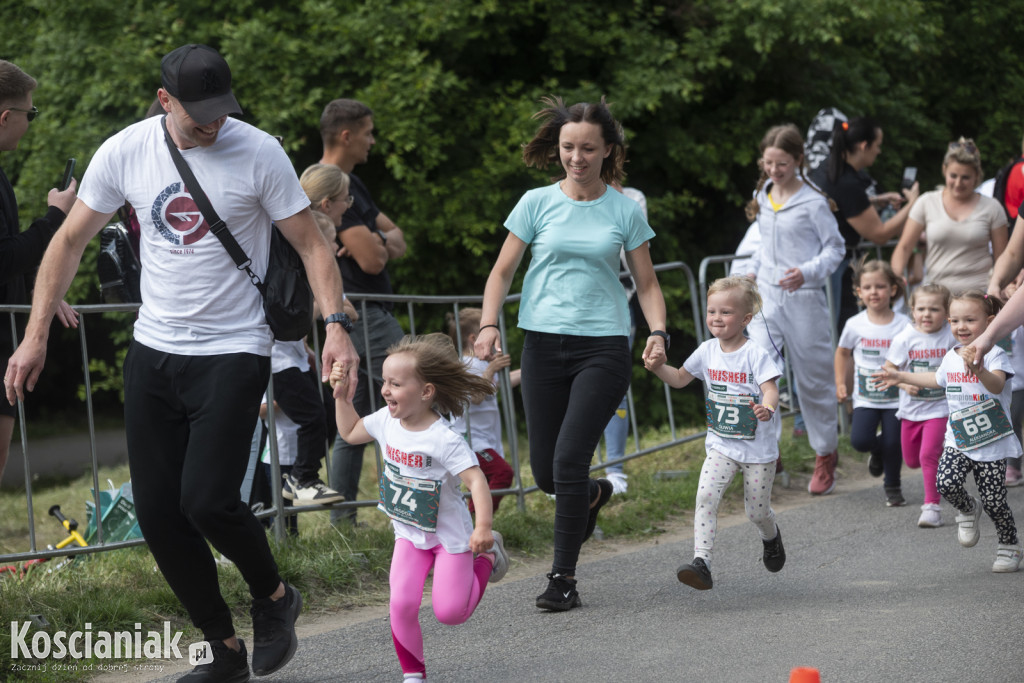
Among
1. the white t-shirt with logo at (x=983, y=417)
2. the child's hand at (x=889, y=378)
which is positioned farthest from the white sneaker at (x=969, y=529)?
the child's hand at (x=889, y=378)

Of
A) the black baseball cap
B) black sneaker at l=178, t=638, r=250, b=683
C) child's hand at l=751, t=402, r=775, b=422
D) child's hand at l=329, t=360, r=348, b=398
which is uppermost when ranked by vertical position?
the black baseball cap

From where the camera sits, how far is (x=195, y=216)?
409 centimetres

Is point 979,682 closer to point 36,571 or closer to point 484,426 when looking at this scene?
point 484,426

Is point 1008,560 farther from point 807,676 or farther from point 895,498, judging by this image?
point 807,676

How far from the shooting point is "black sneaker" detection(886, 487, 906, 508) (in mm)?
7219

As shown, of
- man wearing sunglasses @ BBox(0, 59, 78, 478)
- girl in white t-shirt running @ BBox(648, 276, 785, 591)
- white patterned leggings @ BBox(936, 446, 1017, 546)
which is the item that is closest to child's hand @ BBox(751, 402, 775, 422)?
girl in white t-shirt running @ BBox(648, 276, 785, 591)

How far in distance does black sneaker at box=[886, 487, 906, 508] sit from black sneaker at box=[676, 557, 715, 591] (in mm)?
2366

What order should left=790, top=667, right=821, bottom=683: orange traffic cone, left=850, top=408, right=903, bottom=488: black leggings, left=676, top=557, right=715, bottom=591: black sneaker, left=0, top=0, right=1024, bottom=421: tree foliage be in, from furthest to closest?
left=0, top=0, right=1024, bottom=421: tree foliage, left=850, top=408, right=903, bottom=488: black leggings, left=676, top=557, right=715, bottom=591: black sneaker, left=790, top=667, right=821, bottom=683: orange traffic cone

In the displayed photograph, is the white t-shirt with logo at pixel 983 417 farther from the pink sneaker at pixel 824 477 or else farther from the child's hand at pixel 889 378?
the pink sneaker at pixel 824 477

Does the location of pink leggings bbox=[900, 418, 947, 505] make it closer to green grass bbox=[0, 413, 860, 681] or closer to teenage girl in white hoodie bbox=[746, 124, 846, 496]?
teenage girl in white hoodie bbox=[746, 124, 846, 496]

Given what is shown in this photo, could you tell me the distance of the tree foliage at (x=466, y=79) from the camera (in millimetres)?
12039

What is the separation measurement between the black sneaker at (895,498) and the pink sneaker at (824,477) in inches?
20.8

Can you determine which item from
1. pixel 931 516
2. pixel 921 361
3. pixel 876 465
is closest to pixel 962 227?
pixel 921 361

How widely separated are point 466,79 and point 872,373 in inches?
260
